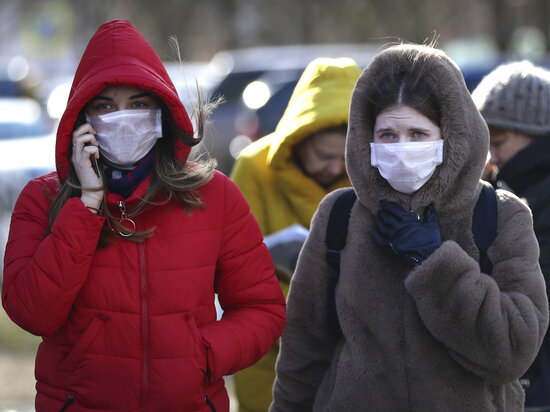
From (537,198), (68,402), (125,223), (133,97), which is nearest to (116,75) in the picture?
(133,97)

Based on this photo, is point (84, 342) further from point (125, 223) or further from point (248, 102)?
point (248, 102)

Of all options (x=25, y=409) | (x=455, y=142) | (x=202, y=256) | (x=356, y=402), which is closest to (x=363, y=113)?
(x=455, y=142)

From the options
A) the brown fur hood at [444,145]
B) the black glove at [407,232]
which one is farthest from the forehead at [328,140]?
Result: the black glove at [407,232]

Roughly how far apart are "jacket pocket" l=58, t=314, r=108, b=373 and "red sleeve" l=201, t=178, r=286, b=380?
0.32 meters

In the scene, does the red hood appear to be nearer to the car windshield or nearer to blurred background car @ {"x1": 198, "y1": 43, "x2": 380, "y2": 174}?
blurred background car @ {"x1": 198, "y1": 43, "x2": 380, "y2": 174}

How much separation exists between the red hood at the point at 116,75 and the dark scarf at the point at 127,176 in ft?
0.38

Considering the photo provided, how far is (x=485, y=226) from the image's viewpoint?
2.85 metres

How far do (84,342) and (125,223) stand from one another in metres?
0.38

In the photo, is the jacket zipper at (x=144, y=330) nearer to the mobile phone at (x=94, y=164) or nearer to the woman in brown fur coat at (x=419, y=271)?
the mobile phone at (x=94, y=164)

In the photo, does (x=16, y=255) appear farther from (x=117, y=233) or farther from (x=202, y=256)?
(x=202, y=256)

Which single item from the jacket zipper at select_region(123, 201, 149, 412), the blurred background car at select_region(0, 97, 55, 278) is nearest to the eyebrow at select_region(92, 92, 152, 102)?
the jacket zipper at select_region(123, 201, 149, 412)

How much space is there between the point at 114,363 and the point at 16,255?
1.47 feet

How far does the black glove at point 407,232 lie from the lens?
9.13ft

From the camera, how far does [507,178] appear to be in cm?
366
